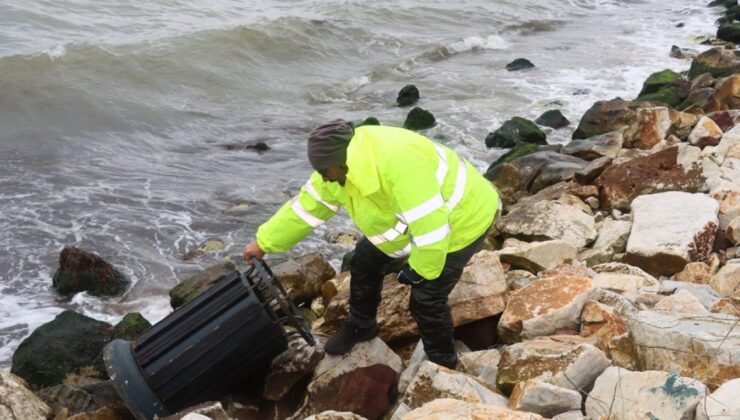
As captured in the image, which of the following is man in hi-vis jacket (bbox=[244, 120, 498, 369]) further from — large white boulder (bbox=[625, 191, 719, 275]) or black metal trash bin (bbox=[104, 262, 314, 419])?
large white boulder (bbox=[625, 191, 719, 275])

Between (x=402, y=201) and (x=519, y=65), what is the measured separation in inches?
568

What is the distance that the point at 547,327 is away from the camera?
13.1 feet

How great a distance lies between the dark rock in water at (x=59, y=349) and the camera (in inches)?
195

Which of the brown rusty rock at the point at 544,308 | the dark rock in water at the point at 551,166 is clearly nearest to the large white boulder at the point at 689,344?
the brown rusty rock at the point at 544,308

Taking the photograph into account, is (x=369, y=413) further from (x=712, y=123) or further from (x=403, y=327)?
(x=712, y=123)

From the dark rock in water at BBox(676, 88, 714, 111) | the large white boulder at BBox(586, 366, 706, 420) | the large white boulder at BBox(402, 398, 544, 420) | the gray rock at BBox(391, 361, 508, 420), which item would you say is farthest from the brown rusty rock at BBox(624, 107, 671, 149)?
the large white boulder at BBox(402, 398, 544, 420)

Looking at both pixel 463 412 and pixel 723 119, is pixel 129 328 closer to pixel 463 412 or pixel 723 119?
pixel 463 412

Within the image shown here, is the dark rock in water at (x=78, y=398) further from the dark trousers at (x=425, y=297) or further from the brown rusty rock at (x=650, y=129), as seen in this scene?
the brown rusty rock at (x=650, y=129)

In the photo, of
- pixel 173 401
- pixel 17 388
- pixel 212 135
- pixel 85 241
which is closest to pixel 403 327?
pixel 173 401

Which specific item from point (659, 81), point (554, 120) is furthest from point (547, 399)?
point (659, 81)

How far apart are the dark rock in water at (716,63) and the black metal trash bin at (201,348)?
11129 mm

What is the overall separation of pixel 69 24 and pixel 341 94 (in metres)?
7.27

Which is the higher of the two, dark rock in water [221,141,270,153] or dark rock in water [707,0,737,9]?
dark rock in water [221,141,270,153]

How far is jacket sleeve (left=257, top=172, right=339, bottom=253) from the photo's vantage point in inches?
149
